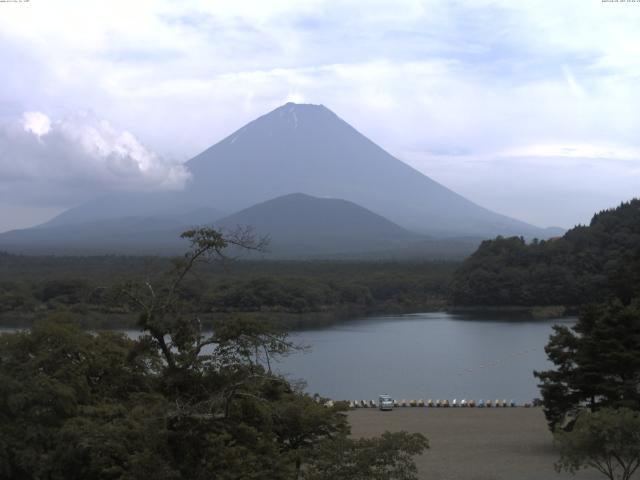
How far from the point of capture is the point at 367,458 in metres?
5.58

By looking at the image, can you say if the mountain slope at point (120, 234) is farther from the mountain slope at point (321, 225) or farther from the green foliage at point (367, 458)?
the green foliage at point (367, 458)

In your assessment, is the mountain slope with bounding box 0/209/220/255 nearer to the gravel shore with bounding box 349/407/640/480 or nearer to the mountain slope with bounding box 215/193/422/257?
the mountain slope with bounding box 215/193/422/257

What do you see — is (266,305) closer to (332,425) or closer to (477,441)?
(477,441)

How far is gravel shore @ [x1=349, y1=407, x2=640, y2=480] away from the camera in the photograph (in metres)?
9.67

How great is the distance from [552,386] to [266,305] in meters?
25.5

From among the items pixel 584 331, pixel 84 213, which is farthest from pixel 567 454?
pixel 84 213

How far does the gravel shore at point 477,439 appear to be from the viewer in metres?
9.67

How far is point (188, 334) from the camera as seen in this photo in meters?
5.15

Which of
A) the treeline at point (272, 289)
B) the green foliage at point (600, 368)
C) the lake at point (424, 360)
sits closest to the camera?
the green foliage at point (600, 368)

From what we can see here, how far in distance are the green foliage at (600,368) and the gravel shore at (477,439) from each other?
732 millimetres

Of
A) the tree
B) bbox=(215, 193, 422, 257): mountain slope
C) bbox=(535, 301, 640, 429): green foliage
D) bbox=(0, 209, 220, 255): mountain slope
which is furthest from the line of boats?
bbox=(215, 193, 422, 257): mountain slope

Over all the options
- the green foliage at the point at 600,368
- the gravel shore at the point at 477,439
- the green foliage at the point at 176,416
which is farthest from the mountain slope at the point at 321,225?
the green foliage at the point at 176,416

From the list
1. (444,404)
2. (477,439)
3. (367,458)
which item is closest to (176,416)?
(367,458)

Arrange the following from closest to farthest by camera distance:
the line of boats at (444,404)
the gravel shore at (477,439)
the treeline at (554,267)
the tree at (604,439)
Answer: the tree at (604,439)
the gravel shore at (477,439)
the line of boats at (444,404)
the treeline at (554,267)
